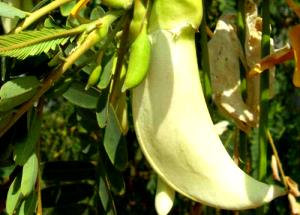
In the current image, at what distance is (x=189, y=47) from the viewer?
0.57 meters

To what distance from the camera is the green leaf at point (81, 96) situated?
0.76 m

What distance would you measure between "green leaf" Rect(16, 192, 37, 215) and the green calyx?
197 mm

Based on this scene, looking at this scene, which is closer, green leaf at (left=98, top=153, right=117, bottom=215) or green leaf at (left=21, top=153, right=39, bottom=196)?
green leaf at (left=21, top=153, right=39, bottom=196)

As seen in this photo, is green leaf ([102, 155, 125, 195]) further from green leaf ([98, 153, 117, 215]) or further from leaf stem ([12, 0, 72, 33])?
leaf stem ([12, 0, 72, 33])

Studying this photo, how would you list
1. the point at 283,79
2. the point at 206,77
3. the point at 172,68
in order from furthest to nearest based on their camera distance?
the point at 283,79
the point at 206,77
the point at 172,68

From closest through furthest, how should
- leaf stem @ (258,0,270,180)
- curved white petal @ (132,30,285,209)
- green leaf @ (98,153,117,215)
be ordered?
curved white petal @ (132,30,285,209), leaf stem @ (258,0,270,180), green leaf @ (98,153,117,215)

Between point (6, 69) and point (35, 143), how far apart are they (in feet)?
0.37

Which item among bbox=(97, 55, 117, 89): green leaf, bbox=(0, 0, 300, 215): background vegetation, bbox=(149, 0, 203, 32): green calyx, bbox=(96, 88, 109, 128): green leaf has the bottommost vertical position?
bbox=(0, 0, 300, 215): background vegetation

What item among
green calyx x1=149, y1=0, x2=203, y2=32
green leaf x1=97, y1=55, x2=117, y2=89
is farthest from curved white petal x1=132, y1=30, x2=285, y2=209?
green leaf x1=97, y1=55, x2=117, y2=89

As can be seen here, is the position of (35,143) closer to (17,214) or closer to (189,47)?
(17,214)

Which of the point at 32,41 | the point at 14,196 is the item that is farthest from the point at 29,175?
the point at 32,41

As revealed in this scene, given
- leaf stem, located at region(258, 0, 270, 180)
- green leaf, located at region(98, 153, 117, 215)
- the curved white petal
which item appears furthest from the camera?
green leaf, located at region(98, 153, 117, 215)

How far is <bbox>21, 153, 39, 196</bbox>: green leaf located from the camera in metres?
0.64

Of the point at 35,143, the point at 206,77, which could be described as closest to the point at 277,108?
the point at 206,77
